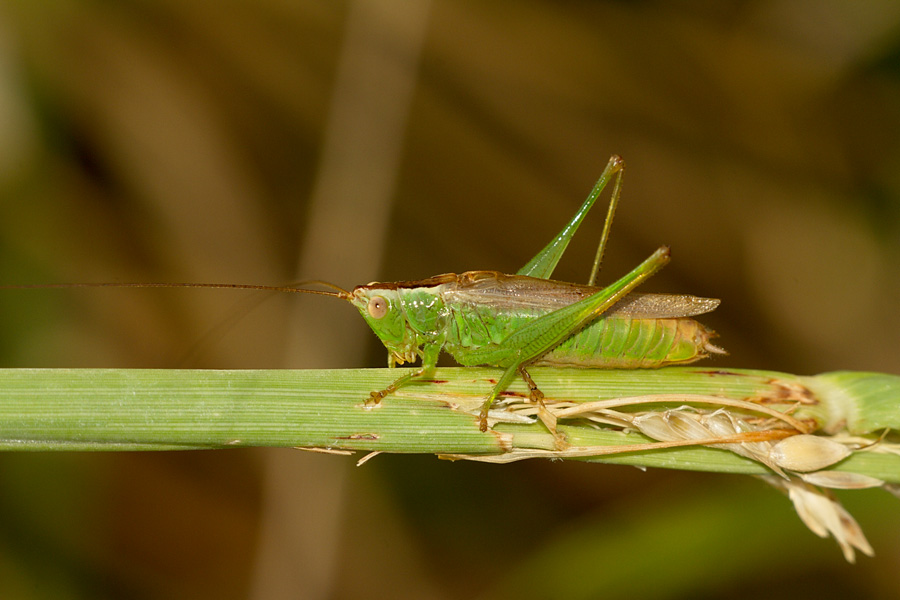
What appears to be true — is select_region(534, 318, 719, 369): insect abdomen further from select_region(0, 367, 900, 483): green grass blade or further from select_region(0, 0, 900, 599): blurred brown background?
select_region(0, 0, 900, 599): blurred brown background

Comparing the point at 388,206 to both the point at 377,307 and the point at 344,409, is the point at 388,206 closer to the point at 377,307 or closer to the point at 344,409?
the point at 377,307

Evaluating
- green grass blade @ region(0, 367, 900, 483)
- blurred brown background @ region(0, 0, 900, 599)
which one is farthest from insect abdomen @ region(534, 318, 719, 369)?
blurred brown background @ region(0, 0, 900, 599)

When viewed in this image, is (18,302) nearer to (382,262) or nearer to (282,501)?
(282,501)

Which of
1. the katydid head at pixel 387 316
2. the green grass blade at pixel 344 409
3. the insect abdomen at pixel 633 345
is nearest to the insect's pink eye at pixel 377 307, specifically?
the katydid head at pixel 387 316

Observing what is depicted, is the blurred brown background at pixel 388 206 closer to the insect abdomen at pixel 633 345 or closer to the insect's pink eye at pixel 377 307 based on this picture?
the insect's pink eye at pixel 377 307

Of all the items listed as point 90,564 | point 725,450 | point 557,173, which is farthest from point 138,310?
point 725,450

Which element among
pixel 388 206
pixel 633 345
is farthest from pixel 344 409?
pixel 388 206
